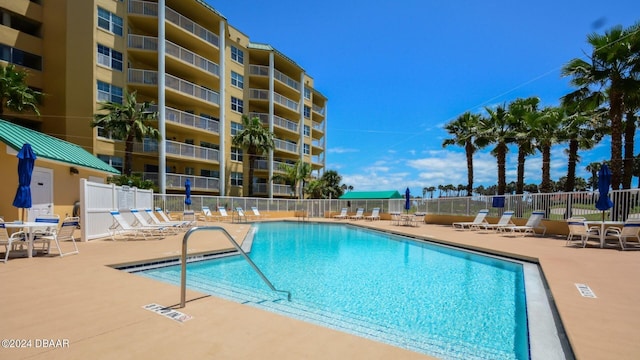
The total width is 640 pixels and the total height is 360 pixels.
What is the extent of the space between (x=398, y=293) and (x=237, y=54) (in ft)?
103

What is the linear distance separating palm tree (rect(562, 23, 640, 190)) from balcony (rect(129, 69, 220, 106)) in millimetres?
24706

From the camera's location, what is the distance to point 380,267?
8.99 metres

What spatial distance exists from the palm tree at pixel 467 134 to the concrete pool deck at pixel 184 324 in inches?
904

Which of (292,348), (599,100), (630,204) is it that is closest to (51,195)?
(292,348)

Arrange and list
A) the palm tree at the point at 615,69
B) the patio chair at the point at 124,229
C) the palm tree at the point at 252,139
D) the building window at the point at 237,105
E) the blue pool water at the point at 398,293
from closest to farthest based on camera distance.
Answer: the blue pool water at the point at 398,293
the patio chair at the point at 124,229
the palm tree at the point at 615,69
the palm tree at the point at 252,139
the building window at the point at 237,105

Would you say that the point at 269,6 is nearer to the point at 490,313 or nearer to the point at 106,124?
the point at 106,124

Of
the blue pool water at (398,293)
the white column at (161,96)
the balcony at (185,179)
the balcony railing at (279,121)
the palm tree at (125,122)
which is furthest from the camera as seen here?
the balcony railing at (279,121)

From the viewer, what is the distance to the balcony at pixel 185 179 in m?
24.7

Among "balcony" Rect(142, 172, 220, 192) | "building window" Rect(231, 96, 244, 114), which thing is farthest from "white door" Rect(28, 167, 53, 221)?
"building window" Rect(231, 96, 244, 114)

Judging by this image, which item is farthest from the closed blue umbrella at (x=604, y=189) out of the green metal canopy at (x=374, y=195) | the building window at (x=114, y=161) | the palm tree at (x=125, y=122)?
the green metal canopy at (x=374, y=195)

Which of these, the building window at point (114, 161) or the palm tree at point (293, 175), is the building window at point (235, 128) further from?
the building window at point (114, 161)

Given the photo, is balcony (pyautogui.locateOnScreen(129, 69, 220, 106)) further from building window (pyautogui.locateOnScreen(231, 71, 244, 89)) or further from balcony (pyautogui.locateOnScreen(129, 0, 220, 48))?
balcony (pyautogui.locateOnScreen(129, 0, 220, 48))

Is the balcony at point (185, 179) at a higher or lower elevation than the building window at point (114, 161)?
lower

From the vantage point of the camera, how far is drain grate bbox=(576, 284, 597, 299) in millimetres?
4806
